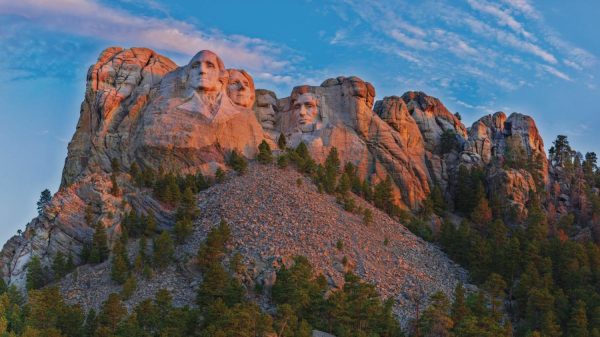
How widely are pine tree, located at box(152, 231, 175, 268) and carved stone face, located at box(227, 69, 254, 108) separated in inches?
1427

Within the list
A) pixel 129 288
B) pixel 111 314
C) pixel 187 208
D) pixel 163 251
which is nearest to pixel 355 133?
pixel 187 208

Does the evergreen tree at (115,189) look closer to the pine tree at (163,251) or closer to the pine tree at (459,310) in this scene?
the pine tree at (163,251)

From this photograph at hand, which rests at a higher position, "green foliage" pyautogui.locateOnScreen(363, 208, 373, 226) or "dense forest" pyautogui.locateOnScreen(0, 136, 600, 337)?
"green foliage" pyautogui.locateOnScreen(363, 208, 373, 226)

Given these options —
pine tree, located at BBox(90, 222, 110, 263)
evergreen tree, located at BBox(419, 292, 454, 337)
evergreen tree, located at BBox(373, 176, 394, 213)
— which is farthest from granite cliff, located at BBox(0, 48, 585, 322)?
evergreen tree, located at BBox(419, 292, 454, 337)

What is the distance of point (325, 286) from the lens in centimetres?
8531

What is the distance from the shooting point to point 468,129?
484 feet

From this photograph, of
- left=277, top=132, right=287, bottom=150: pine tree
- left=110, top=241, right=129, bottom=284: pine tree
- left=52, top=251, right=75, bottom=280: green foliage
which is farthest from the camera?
left=277, top=132, right=287, bottom=150: pine tree

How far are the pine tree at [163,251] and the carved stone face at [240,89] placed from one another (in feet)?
119

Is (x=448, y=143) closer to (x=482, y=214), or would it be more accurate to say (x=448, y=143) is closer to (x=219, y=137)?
(x=482, y=214)

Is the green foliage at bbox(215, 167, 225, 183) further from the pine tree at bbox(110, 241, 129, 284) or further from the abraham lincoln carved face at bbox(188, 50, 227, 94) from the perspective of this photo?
the pine tree at bbox(110, 241, 129, 284)

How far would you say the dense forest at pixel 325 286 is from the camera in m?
76.6

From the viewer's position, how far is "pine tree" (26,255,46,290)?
292ft

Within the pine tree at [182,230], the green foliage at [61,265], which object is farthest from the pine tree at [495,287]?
the green foliage at [61,265]

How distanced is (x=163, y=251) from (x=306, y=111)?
44.9 metres
